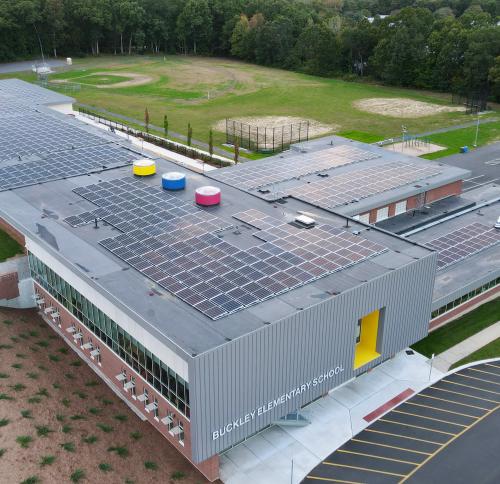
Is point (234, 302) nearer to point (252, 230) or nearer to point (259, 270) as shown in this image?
point (259, 270)

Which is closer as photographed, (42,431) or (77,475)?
(77,475)

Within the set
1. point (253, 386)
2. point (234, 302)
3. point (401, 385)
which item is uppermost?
point (234, 302)

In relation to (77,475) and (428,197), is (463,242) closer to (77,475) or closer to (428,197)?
(428,197)

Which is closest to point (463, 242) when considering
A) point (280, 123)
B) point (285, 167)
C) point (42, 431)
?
point (285, 167)

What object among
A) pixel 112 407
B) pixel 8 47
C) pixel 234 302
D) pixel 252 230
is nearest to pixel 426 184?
pixel 252 230

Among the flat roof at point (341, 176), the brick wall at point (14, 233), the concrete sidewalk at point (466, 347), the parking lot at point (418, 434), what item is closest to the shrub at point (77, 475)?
the parking lot at point (418, 434)

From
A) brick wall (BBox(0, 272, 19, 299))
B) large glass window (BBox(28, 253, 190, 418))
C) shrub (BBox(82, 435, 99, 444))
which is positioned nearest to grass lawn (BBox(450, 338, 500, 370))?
large glass window (BBox(28, 253, 190, 418))
